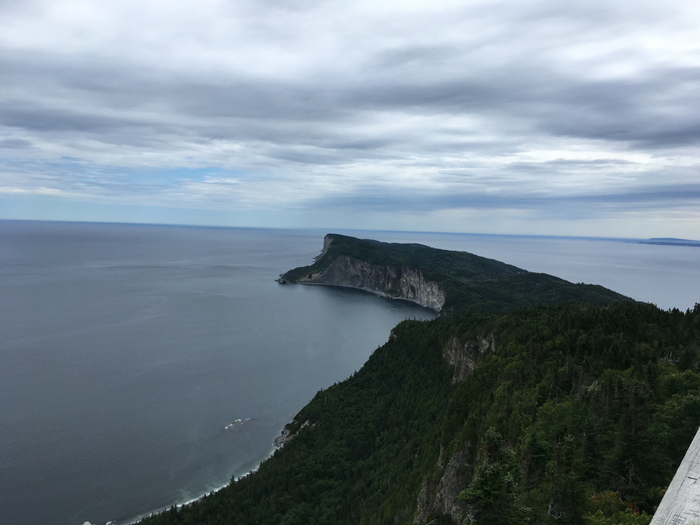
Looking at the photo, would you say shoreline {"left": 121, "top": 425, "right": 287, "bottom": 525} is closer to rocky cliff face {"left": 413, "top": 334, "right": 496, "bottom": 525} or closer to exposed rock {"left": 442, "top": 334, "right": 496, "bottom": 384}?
rocky cliff face {"left": 413, "top": 334, "right": 496, "bottom": 525}

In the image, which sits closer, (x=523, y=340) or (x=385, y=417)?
(x=523, y=340)

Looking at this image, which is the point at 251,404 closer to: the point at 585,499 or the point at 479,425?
the point at 479,425

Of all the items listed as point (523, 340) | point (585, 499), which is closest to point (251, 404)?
point (523, 340)

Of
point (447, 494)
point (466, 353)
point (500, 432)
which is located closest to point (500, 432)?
point (500, 432)

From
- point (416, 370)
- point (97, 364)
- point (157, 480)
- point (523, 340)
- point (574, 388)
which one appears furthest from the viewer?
point (97, 364)

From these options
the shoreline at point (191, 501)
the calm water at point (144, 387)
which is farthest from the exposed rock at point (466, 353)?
the calm water at point (144, 387)

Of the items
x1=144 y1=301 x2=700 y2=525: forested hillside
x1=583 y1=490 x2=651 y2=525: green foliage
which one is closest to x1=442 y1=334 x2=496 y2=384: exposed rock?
x1=144 y1=301 x2=700 y2=525: forested hillside

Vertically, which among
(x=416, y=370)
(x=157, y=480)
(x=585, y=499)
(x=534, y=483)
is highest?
(x=585, y=499)
